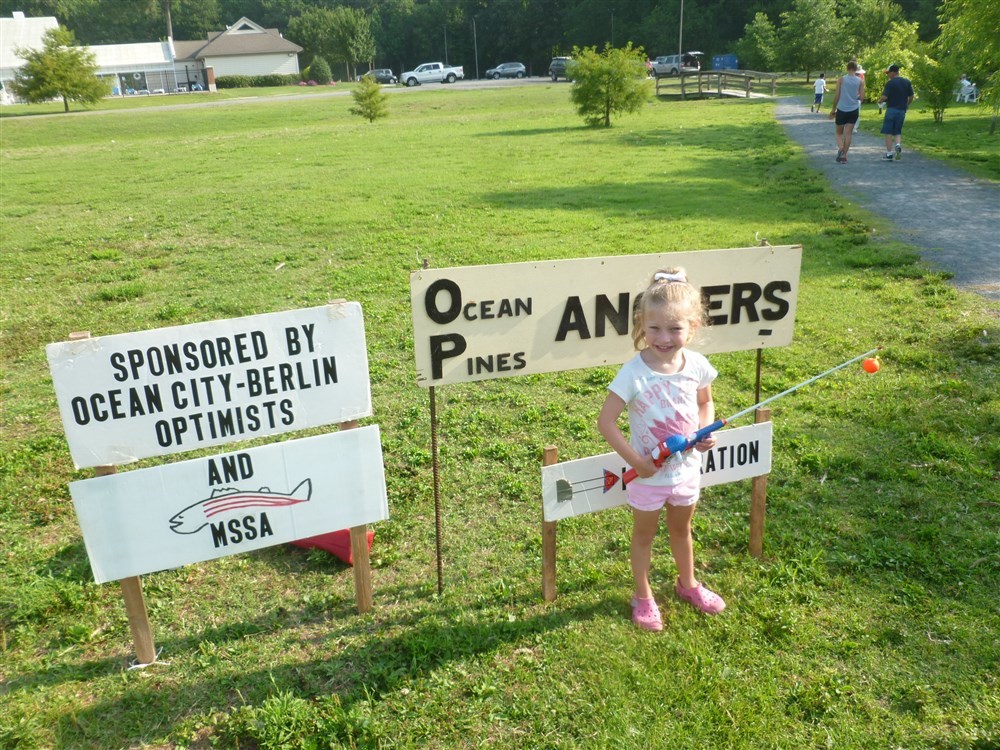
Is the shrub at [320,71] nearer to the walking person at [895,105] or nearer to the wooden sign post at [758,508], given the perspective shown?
the walking person at [895,105]

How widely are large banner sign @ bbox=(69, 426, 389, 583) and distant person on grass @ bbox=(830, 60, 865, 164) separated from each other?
13675mm

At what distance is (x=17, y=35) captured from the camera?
71.0 meters

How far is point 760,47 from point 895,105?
1433 inches

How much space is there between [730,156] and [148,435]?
16.1 metres

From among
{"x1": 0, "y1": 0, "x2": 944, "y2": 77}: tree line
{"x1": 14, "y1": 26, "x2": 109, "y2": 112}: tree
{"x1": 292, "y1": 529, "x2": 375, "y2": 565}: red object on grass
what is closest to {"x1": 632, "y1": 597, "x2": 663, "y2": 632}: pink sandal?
{"x1": 292, "y1": 529, "x2": 375, "y2": 565}: red object on grass

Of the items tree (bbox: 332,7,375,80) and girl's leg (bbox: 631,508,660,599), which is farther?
tree (bbox: 332,7,375,80)

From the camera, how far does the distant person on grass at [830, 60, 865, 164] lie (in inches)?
545

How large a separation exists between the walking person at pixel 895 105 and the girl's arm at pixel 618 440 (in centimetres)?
1373

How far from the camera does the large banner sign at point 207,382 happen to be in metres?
2.77

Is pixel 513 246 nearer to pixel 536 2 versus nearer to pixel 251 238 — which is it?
pixel 251 238

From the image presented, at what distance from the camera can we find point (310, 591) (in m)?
3.54

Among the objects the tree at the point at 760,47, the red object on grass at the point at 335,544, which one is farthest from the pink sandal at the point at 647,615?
the tree at the point at 760,47

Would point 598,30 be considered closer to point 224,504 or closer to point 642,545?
point 642,545

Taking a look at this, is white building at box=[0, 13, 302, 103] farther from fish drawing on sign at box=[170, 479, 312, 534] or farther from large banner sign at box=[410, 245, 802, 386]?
fish drawing on sign at box=[170, 479, 312, 534]
